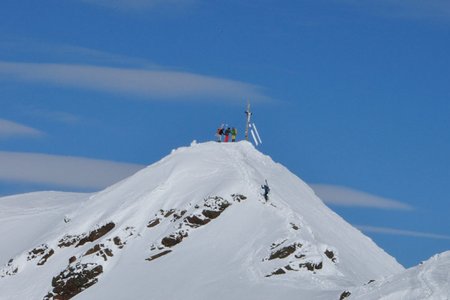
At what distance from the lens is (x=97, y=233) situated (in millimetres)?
89625

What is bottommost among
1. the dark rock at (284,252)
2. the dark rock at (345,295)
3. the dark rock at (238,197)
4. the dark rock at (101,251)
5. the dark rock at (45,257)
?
the dark rock at (345,295)

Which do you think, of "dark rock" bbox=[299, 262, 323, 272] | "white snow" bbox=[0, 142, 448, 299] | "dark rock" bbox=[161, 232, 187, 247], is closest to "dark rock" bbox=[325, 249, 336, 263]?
"white snow" bbox=[0, 142, 448, 299]

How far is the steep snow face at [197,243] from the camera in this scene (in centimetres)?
7656

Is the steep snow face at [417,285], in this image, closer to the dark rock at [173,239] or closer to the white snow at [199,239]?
the white snow at [199,239]

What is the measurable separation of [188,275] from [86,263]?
357 inches

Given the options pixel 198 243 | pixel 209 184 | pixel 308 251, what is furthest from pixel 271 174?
pixel 308 251

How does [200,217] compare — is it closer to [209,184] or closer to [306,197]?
[209,184]

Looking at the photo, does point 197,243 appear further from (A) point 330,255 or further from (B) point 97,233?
(B) point 97,233

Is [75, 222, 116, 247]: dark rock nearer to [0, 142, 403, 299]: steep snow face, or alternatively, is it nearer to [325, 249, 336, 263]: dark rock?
[0, 142, 403, 299]: steep snow face

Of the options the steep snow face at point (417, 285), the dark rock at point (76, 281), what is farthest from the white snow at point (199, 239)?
the steep snow face at point (417, 285)

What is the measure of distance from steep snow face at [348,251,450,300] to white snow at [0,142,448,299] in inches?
49.0

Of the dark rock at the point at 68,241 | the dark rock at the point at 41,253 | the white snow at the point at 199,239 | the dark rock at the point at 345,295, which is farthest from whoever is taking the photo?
the dark rock at the point at 68,241

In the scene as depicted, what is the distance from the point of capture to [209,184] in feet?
297

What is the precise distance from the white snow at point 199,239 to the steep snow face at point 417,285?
1245mm
